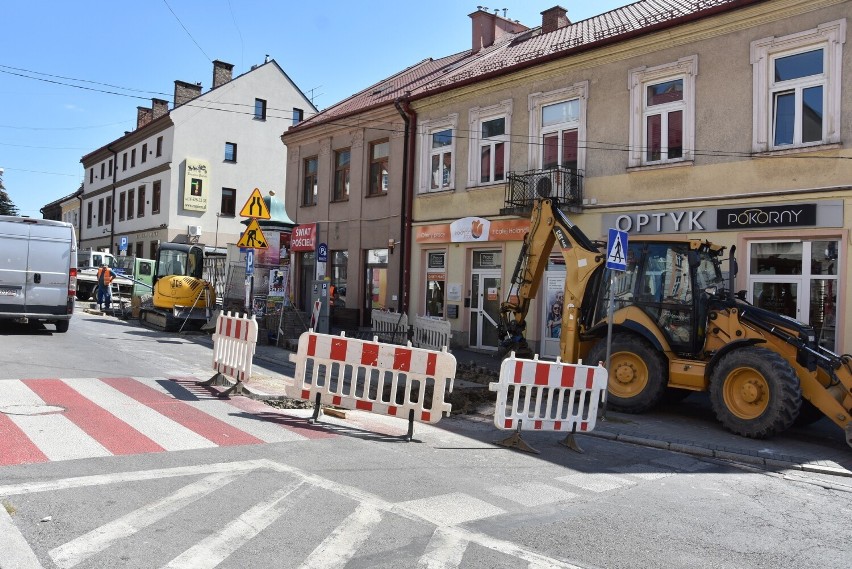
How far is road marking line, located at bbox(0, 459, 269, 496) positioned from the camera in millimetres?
4771

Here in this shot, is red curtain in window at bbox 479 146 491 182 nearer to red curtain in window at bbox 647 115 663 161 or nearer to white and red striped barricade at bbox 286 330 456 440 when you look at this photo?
red curtain in window at bbox 647 115 663 161

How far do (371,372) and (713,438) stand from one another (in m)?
4.50

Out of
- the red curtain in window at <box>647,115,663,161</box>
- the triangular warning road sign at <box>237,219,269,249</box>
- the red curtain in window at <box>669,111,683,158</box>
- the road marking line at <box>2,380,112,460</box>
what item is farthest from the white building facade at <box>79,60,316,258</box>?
the road marking line at <box>2,380,112,460</box>

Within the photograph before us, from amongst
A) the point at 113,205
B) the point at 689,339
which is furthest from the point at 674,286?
the point at 113,205

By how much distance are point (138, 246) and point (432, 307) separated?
2810cm

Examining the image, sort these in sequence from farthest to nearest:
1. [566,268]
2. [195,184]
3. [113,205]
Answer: [113,205] < [195,184] < [566,268]

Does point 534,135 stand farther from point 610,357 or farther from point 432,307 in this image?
point 610,357

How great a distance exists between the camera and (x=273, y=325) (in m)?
16.7

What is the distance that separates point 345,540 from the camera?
13.6ft

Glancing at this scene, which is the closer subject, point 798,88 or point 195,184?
point 798,88

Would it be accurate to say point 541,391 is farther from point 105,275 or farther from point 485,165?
point 105,275

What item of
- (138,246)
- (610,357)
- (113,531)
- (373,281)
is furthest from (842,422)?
(138,246)

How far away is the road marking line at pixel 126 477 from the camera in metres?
4.77

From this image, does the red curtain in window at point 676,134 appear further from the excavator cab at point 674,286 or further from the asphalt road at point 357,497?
the asphalt road at point 357,497
